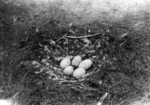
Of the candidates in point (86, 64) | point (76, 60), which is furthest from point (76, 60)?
point (86, 64)

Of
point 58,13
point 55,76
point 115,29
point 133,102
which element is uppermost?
point 58,13

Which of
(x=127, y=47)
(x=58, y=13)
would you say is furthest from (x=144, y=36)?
(x=58, y=13)

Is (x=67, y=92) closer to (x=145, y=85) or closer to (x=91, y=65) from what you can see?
(x=91, y=65)

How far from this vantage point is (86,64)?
3.25 m

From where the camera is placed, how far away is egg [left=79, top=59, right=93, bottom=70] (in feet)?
10.7

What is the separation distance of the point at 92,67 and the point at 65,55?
413mm

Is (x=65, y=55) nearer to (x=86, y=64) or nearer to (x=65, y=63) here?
(x=65, y=63)

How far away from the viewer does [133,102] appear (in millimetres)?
2961

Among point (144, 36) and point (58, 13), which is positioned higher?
point (58, 13)

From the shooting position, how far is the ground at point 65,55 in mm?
3012

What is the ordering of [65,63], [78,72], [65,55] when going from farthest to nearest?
1. [65,55]
2. [65,63]
3. [78,72]

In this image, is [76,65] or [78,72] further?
[76,65]

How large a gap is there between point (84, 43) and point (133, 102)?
1.05 m

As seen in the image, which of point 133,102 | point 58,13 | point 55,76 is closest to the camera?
point 133,102
